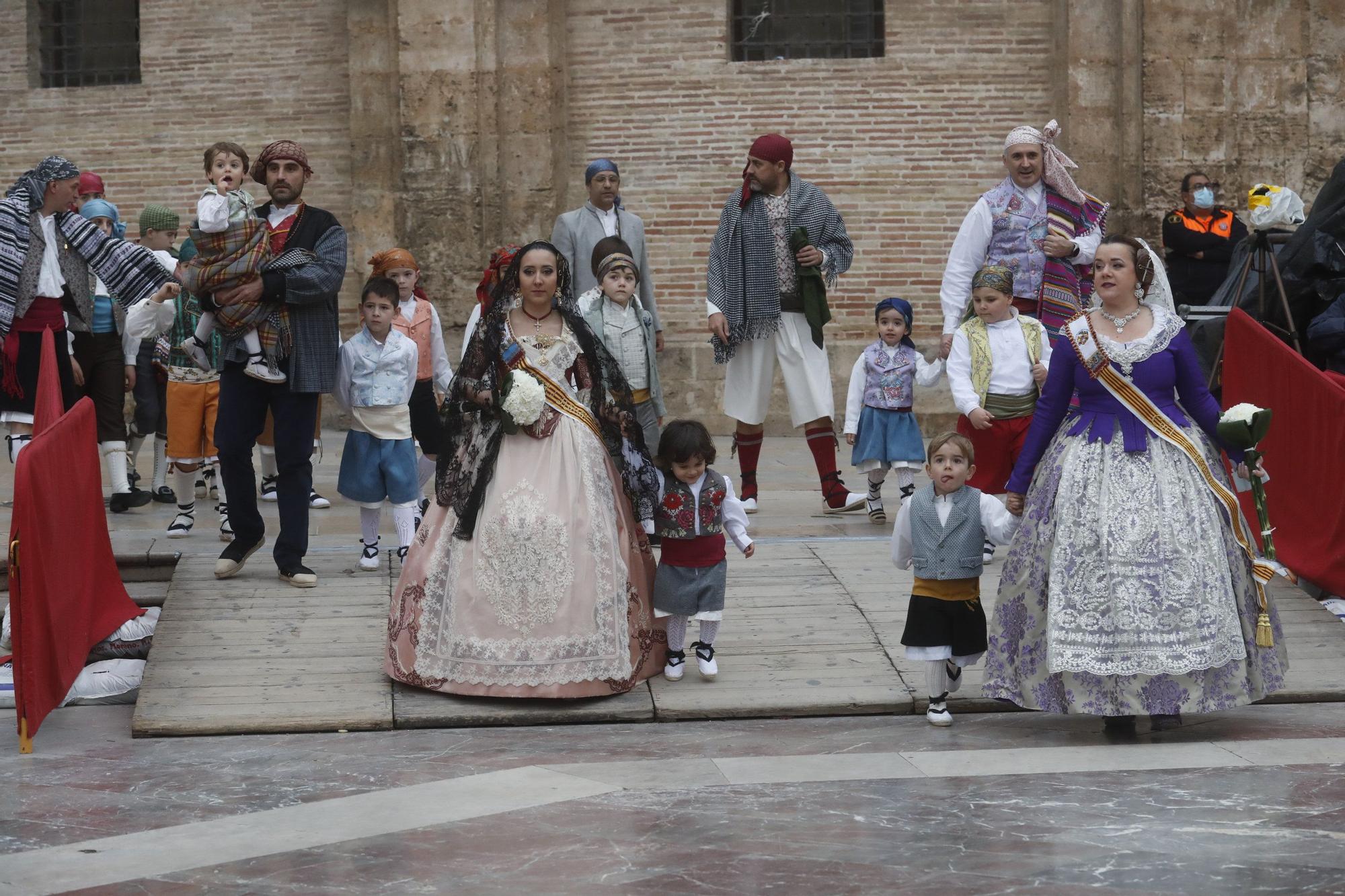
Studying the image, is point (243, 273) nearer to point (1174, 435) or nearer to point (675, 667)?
point (675, 667)

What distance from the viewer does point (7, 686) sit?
24.4 feet

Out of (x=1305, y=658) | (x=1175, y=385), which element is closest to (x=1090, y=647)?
(x=1175, y=385)

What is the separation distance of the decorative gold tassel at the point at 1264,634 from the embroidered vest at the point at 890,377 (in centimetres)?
343

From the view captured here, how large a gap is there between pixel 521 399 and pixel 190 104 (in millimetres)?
9636

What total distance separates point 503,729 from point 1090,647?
213 cm

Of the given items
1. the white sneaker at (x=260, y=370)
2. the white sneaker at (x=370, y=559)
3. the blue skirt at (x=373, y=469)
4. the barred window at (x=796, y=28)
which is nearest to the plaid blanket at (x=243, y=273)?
the white sneaker at (x=260, y=370)

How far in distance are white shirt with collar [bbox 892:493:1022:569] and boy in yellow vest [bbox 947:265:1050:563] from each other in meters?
1.75

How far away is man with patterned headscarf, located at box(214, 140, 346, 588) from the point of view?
816cm

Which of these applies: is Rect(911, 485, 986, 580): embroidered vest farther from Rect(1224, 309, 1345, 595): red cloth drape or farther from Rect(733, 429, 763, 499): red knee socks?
Rect(733, 429, 763, 499): red knee socks

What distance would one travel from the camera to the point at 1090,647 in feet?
20.5

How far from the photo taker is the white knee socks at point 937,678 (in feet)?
21.9

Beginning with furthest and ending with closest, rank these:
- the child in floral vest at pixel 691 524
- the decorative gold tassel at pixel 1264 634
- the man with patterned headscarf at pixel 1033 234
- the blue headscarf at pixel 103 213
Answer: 1. the blue headscarf at pixel 103 213
2. the man with patterned headscarf at pixel 1033 234
3. the child in floral vest at pixel 691 524
4. the decorative gold tassel at pixel 1264 634

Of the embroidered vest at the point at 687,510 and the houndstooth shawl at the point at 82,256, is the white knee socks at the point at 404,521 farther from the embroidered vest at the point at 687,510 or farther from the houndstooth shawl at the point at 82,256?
the embroidered vest at the point at 687,510

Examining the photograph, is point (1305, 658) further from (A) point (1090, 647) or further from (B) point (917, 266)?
(B) point (917, 266)
